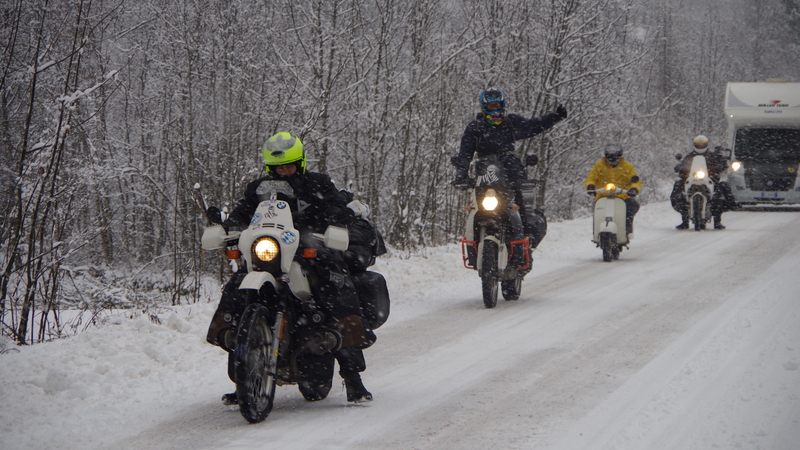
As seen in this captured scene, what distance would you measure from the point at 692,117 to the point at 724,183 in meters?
35.2

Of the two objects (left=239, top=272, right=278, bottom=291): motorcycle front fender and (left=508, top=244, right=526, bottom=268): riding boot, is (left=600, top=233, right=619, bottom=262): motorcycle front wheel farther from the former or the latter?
(left=239, top=272, right=278, bottom=291): motorcycle front fender

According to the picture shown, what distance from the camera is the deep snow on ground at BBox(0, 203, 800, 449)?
4355 millimetres

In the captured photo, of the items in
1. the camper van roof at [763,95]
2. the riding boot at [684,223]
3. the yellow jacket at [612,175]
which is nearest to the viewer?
the yellow jacket at [612,175]

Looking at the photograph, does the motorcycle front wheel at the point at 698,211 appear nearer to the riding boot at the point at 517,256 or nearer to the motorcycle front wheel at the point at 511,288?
the motorcycle front wheel at the point at 511,288

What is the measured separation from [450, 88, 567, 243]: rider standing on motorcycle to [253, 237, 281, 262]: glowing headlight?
16.1 feet

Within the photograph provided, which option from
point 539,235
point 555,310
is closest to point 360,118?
point 539,235

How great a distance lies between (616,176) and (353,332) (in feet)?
31.7

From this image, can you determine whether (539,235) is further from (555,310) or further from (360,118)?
(360,118)

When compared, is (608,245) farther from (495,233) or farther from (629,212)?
(495,233)

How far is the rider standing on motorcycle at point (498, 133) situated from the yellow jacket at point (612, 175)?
14.1ft

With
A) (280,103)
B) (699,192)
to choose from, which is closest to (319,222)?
(280,103)

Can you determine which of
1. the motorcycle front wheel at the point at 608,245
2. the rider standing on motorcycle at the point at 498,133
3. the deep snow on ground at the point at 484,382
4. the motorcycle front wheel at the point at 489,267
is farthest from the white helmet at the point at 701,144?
the motorcycle front wheel at the point at 489,267

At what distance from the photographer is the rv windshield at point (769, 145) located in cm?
2225

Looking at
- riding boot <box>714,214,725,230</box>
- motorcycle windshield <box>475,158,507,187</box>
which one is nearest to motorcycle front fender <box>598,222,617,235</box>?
motorcycle windshield <box>475,158,507,187</box>
